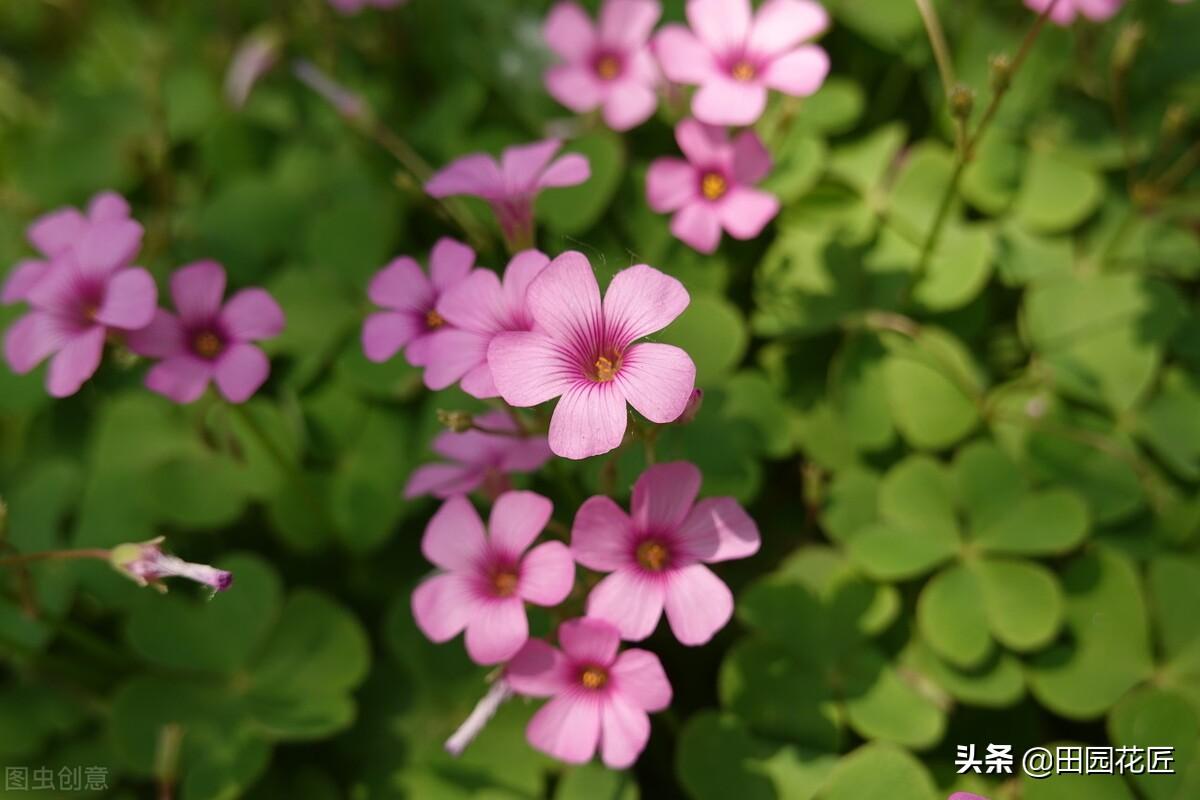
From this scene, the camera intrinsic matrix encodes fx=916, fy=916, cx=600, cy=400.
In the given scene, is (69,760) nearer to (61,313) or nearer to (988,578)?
(61,313)

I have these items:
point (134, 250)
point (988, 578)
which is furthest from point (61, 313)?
point (988, 578)

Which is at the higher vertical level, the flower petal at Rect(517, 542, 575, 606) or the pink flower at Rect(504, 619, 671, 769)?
the flower petal at Rect(517, 542, 575, 606)

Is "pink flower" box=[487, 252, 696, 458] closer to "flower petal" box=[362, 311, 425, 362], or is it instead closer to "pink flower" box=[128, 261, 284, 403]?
"flower petal" box=[362, 311, 425, 362]

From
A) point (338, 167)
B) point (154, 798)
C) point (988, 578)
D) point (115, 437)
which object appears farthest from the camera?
point (338, 167)

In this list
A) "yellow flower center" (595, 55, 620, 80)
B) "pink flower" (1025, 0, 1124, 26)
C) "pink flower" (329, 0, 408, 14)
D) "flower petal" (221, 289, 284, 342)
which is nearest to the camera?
"flower petal" (221, 289, 284, 342)

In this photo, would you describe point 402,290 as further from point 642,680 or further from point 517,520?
point 642,680

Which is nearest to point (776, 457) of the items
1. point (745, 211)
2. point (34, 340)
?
point (745, 211)

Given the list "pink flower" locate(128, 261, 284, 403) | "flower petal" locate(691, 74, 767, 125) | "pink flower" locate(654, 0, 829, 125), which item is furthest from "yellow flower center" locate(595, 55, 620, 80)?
"pink flower" locate(128, 261, 284, 403)
